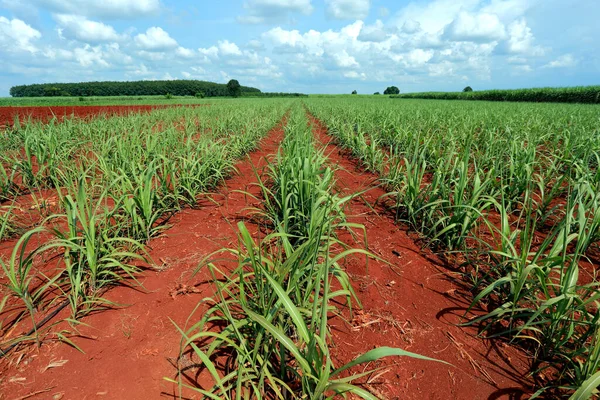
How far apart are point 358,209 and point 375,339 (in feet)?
5.45

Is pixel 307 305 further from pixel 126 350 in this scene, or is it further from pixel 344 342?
pixel 126 350

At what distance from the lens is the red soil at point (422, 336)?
1.24 meters

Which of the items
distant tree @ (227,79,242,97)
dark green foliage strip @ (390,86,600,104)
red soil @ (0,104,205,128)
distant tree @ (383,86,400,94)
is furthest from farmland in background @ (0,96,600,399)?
distant tree @ (383,86,400,94)

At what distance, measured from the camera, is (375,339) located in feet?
4.79

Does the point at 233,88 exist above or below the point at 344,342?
above

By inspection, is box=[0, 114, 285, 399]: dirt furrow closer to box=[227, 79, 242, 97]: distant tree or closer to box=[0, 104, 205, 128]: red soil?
box=[0, 104, 205, 128]: red soil

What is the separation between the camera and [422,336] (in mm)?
1490

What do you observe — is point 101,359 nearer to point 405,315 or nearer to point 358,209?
point 405,315

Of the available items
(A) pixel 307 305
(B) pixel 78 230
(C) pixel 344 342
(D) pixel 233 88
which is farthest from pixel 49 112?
(D) pixel 233 88

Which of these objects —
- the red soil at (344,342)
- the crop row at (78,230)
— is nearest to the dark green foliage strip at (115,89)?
the crop row at (78,230)

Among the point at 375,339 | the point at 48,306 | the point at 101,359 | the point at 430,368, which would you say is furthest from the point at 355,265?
the point at 48,306

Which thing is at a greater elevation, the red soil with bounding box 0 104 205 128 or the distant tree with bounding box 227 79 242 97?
the distant tree with bounding box 227 79 242 97

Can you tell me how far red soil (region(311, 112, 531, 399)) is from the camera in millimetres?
1236

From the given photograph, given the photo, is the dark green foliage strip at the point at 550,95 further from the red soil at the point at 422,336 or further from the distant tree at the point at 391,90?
the distant tree at the point at 391,90
